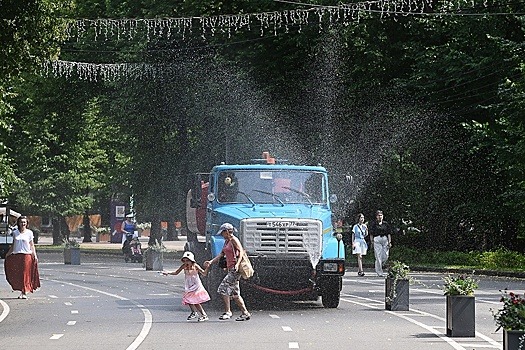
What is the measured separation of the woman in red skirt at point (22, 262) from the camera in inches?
Result: 1107

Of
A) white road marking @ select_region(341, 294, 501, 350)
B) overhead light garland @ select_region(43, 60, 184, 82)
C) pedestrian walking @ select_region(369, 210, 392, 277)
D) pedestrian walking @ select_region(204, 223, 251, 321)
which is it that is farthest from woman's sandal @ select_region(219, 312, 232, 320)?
overhead light garland @ select_region(43, 60, 184, 82)

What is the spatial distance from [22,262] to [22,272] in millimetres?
323

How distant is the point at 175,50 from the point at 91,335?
35284 millimetres

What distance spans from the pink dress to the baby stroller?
31055 mm

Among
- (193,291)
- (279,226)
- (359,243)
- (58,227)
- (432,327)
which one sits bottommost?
(432,327)

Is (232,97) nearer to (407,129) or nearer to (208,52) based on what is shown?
(208,52)

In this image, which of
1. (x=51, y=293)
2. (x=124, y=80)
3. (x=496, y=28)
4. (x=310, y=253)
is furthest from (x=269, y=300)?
(x=124, y=80)

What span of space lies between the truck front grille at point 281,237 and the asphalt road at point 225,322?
3.81 feet

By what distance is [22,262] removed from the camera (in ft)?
92.3

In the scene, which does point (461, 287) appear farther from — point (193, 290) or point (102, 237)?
point (102, 237)

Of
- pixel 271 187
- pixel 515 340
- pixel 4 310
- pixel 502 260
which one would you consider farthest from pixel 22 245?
pixel 502 260

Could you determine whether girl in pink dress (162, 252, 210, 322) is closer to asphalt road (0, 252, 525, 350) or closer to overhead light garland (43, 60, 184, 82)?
asphalt road (0, 252, 525, 350)

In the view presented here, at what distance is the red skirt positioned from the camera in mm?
28172

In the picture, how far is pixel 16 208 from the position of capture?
284 ft
